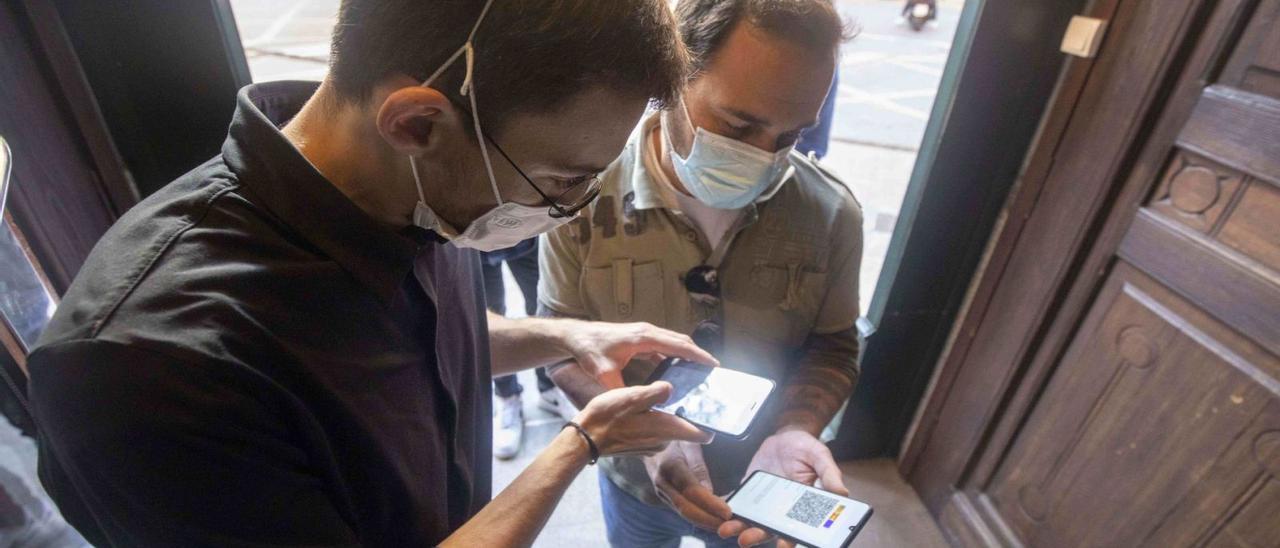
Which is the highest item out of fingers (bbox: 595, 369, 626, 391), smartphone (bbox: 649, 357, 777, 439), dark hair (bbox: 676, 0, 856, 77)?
dark hair (bbox: 676, 0, 856, 77)

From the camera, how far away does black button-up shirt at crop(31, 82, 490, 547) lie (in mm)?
514

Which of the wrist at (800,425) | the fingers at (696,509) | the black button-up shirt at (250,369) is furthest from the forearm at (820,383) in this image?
the black button-up shirt at (250,369)

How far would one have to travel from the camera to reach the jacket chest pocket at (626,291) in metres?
1.20

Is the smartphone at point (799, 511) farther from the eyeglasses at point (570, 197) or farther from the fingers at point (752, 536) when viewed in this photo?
the eyeglasses at point (570, 197)

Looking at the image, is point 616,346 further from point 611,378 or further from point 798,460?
point 798,460

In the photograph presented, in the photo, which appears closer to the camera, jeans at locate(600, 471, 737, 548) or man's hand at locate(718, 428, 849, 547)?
man's hand at locate(718, 428, 849, 547)

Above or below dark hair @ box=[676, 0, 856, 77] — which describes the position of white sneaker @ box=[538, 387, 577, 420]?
below

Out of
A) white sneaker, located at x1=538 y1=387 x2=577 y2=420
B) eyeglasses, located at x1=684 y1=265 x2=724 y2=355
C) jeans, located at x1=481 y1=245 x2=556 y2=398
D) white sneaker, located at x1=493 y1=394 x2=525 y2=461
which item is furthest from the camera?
white sneaker, located at x1=538 y1=387 x2=577 y2=420

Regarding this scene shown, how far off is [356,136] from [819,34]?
0.73 metres

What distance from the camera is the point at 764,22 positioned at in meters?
0.98

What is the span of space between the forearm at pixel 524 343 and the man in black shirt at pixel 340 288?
0.82ft

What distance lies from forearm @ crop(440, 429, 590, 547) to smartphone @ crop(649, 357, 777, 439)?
0.81 feet

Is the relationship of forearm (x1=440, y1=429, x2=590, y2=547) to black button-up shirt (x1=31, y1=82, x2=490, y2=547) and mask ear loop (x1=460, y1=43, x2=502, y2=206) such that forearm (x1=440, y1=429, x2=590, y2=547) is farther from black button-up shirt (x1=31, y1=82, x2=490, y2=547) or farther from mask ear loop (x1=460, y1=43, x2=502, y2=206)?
mask ear loop (x1=460, y1=43, x2=502, y2=206)

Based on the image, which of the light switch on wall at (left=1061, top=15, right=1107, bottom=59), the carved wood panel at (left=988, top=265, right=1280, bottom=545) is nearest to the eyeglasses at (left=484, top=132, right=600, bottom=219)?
the light switch on wall at (left=1061, top=15, right=1107, bottom=59)
